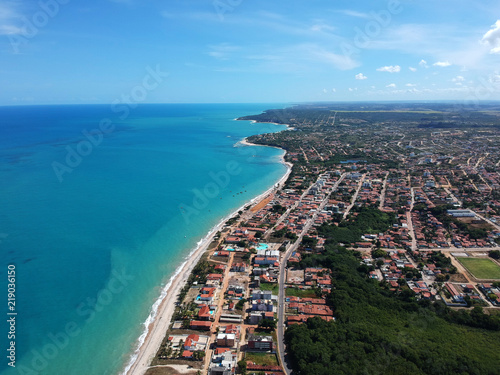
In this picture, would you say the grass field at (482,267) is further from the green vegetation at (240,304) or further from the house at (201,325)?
the house at (201,325)

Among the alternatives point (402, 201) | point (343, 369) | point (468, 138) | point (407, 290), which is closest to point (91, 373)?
point (343, 369)

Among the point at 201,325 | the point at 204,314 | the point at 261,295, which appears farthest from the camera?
the point at 261,295

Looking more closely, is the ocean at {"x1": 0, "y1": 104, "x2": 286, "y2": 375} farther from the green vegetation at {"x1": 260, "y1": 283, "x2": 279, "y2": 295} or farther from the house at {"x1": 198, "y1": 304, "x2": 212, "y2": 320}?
the green vegetation at {"x1": 260, "y1": 283, "x2": 279, "y2": 295}

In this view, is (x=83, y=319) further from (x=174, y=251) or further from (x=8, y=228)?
(x=8, y=228)

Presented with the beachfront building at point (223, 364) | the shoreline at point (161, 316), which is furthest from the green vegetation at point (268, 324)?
the shoreline at point (161, 316)

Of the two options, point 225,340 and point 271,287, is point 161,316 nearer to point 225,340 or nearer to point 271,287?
point 225,340

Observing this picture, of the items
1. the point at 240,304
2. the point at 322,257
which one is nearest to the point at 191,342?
the point at 240,304
